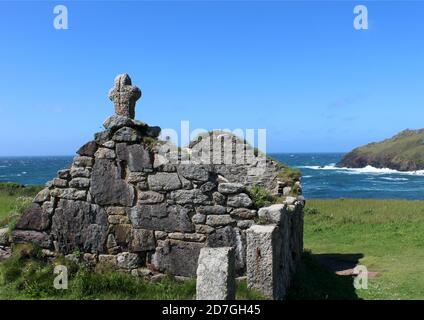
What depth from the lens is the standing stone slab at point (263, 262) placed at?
21.9ft

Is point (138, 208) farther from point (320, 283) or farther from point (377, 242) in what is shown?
point (377, 242)

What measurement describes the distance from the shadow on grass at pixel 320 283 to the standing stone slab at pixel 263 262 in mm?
1248

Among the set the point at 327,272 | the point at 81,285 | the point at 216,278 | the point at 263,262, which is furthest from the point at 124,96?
the point at 327,272

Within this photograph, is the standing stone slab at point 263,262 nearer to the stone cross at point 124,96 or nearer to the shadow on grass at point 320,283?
the shadow on grass at point 320,283

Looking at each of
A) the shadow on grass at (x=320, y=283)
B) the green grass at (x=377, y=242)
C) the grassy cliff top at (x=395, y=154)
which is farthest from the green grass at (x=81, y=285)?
the grassy cliff top at (x=395, y=154)

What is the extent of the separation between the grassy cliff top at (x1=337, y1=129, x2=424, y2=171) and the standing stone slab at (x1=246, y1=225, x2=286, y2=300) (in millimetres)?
111362

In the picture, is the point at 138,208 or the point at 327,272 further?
the point at 327,272

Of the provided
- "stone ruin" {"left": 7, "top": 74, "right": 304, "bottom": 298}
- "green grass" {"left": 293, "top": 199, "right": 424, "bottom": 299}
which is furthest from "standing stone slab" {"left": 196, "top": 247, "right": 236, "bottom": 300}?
"green grass" {"left": 293, "top": 199, "right": 424, "bottom": 299}

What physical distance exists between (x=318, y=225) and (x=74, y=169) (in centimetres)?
1502

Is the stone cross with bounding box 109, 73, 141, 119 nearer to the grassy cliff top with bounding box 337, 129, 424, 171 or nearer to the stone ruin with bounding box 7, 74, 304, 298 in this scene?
the stone ruin with bounding box 7, 74, 304, 298

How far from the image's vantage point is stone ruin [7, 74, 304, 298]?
7758mm

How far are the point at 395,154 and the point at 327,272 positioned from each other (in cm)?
12060

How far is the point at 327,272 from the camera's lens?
36.7 ft
